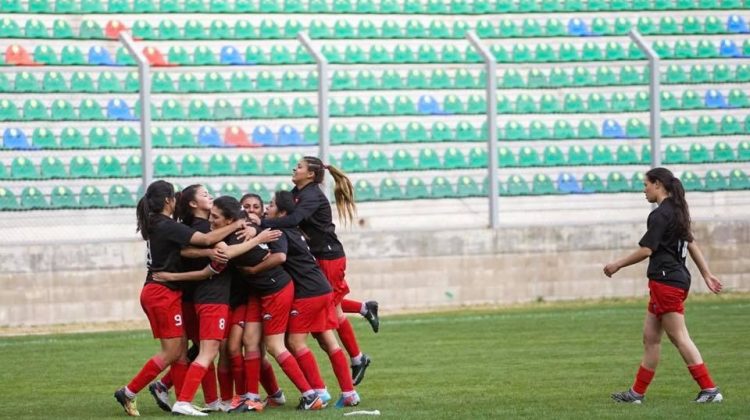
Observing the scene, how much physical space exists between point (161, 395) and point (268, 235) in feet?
5.24

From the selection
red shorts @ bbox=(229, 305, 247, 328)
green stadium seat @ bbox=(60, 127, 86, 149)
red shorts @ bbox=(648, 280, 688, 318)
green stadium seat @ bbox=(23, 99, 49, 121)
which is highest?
green stadium seat @ bbox=(23, 99, 49, 121)

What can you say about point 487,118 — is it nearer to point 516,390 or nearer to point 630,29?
point 630,29

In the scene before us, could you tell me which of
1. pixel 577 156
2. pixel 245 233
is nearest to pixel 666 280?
pixel 245 233

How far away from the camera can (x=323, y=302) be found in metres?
11.4

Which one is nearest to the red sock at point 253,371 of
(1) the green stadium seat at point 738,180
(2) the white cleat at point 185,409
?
(2) the white cleat at point 185,409

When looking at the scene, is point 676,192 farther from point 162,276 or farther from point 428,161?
point 428,161

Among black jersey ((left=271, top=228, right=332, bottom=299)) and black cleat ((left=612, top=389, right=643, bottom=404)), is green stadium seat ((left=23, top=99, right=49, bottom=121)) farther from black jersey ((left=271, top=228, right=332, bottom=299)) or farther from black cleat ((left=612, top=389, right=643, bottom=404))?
black cleat ((left=612, top=389, right=643, bottom=404))

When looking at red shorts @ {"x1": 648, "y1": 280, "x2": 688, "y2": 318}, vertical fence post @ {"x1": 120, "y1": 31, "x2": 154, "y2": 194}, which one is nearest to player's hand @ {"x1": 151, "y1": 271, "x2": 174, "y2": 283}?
red shorts @ {"x1": 648, "y1": 280, "x2": 688, "y2": 318}

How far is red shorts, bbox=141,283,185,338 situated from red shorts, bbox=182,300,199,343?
27 centimetres

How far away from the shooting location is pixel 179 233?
10.9 m

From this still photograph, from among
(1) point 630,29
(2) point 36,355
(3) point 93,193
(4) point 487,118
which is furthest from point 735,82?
(2) point 36,355

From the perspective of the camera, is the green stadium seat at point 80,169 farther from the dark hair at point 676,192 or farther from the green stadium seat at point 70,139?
the dark hair at point 676,192

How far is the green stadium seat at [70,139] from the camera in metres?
20.9

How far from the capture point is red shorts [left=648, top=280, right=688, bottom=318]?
11133 millimetres
